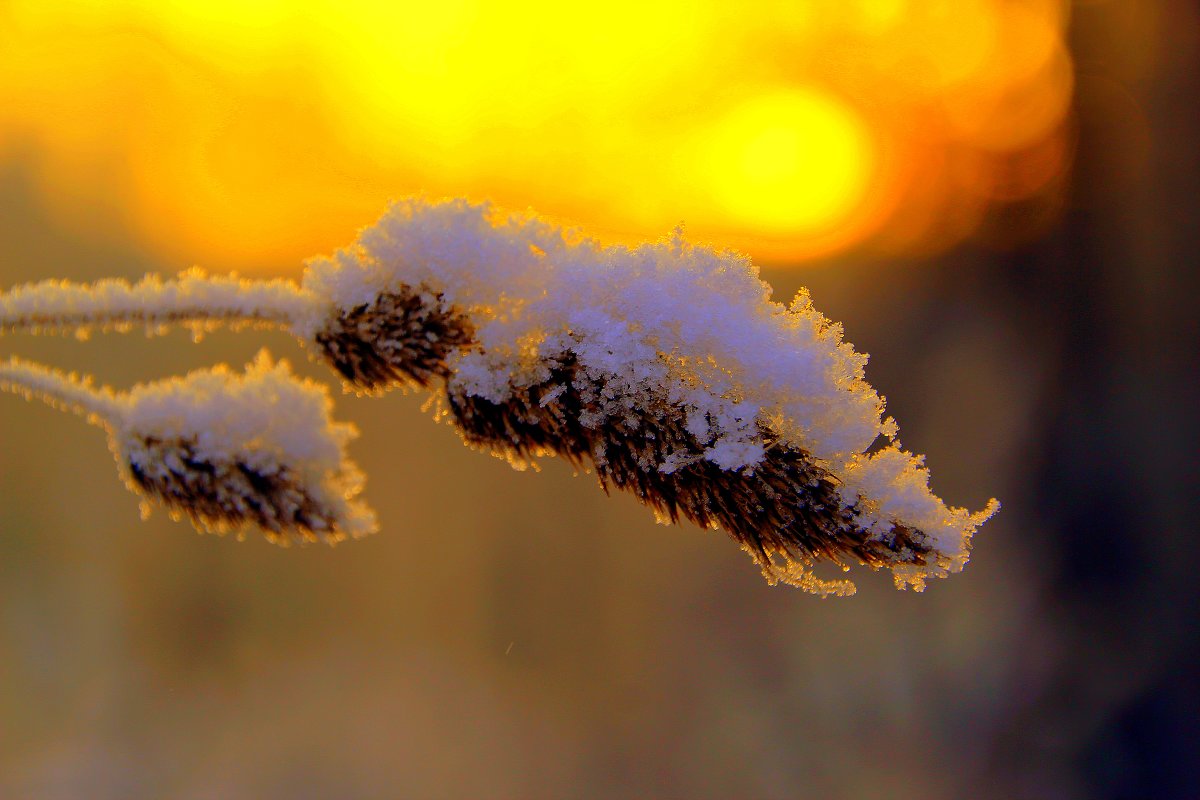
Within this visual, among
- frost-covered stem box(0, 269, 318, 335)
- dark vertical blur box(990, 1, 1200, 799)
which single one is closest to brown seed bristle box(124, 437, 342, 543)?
frost-covered stem box(0, 269, 318, 335)

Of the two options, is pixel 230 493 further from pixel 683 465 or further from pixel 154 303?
pixel 683 465

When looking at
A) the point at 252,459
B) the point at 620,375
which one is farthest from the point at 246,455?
the point at 620,375

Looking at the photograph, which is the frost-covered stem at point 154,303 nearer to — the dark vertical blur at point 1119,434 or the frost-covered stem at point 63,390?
the frost-covered stem at point 63,390

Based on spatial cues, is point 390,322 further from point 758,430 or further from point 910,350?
point 910,350

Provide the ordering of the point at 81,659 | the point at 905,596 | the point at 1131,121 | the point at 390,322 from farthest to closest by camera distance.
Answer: the point at 81,659, the point at 905,596, the point at 1131,121, the point at 390,322

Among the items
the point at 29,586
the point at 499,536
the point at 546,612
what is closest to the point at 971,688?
the point at 546,612
